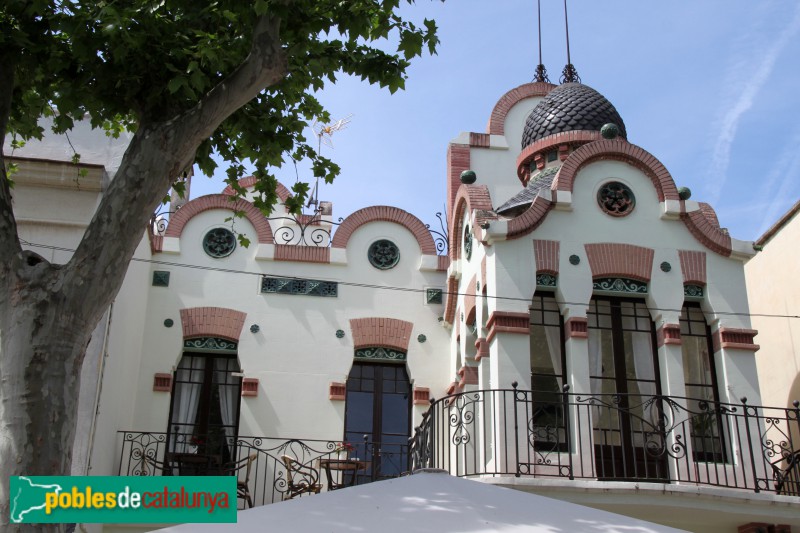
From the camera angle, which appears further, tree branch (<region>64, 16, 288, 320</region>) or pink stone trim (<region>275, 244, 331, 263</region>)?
pink stone trim (<region>275, 244, 331, 263</region>)

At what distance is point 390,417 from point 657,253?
467 cm

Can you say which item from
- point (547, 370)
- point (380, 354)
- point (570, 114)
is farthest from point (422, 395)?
point (570, 114)

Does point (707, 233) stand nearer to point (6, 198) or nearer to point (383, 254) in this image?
point (383, 254)

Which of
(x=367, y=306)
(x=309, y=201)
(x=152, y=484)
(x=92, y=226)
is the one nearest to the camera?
(x=152, y=484)

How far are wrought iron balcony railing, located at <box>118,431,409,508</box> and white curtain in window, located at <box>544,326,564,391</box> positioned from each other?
9.23ft

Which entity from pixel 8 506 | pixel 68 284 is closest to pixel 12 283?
pixel 68 284

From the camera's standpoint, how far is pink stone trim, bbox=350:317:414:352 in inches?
562

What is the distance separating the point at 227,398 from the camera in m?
13.9

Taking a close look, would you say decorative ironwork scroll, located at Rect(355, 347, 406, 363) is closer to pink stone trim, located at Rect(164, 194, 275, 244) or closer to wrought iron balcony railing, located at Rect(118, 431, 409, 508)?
wrought iron balcony railing, located at Rect(118, 431, 409, 508)

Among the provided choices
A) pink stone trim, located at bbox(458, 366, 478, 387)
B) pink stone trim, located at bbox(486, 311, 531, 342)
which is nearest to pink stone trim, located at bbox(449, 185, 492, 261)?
pink stone trim, located at bbox(486, 311, 531, 342)

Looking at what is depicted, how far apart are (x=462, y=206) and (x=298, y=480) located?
15.3 ft

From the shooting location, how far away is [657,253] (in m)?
12.5

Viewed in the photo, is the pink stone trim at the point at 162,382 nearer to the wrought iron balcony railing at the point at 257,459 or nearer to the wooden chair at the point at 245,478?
the wrought iron balcony railing at the point at 257,459

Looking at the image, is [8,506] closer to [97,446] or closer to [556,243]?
[97,446]
